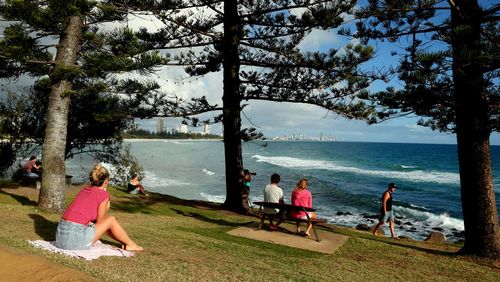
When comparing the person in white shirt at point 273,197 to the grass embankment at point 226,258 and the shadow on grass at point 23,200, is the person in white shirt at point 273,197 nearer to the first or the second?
the grass embankment at point 226,258

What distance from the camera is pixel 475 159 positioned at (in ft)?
24.8

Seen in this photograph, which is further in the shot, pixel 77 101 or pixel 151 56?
pixel 77 101

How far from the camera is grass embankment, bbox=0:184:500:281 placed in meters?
4.45

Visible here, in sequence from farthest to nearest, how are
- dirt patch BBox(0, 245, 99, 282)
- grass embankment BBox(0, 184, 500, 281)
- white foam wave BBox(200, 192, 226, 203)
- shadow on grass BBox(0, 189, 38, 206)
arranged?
white foam wave BBox(200, 192, 226, 203) < shadow on grass BBox(0, 189, 38, 206) < grass embankment BBox(0, 184, 500, 281) < dirt patch BBox(0, 245, 99, 282)

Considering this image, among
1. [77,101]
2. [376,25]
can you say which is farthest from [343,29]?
[77,101]

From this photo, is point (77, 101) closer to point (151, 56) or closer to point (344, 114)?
point (151, 56)

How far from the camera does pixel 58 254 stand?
452cm

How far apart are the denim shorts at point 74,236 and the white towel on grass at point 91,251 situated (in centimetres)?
7

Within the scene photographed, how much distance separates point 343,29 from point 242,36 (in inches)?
133

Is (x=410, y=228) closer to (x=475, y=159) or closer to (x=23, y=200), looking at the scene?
(x=475, y=159)

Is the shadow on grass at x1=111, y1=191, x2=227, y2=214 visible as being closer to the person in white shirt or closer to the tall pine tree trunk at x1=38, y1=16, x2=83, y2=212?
the tall pine tree trunk at x1=38, y1=16, x2=83, y2=212

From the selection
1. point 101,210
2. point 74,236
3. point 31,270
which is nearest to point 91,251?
point 74,236

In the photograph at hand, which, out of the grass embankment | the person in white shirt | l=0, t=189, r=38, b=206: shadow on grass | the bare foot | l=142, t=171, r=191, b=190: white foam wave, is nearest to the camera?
the grass embankment

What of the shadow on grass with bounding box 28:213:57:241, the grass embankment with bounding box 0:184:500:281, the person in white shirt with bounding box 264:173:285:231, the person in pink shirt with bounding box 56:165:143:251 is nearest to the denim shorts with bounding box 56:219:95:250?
the person in pink shirt with bounding box 56:165:143:251
